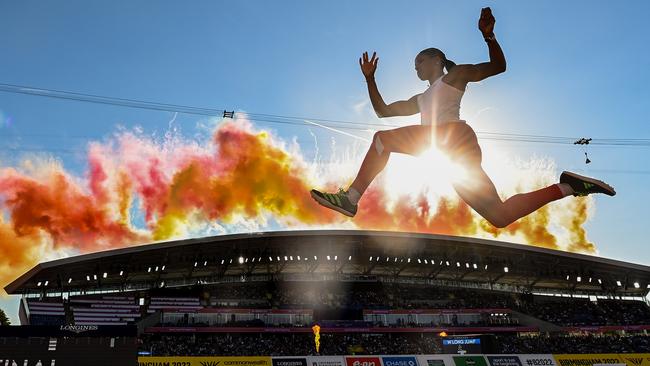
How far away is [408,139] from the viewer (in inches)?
218

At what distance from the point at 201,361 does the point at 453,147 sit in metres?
27.1

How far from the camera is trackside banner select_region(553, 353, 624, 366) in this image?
33.9 meters

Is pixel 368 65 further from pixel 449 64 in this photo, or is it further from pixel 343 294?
pixel 343 294

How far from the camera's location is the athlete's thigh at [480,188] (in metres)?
5.33

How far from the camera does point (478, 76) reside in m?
5.23

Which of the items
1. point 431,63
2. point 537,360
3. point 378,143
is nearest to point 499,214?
point 378,143

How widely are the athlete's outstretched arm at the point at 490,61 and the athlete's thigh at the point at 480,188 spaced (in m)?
0.89

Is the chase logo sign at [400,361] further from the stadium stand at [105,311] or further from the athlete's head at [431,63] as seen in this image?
the stadium stand at [105,311]

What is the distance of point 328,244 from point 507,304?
25.0m

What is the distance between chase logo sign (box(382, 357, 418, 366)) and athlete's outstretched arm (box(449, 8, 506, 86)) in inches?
1063

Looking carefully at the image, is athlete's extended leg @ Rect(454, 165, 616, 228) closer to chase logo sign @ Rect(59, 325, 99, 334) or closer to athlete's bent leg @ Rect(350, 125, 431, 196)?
athlete's bent leg @ Rect(350, 125, 431, 196)

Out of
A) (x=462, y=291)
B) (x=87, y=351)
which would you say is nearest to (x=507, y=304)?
(x=462, y=291)

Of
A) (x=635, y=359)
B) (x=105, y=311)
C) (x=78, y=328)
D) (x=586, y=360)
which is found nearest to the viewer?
(x=78, y=328)

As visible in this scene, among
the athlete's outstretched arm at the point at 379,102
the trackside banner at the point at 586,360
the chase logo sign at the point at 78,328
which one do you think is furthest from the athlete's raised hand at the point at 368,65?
the trackside banner at the point at 586,360
